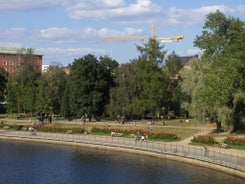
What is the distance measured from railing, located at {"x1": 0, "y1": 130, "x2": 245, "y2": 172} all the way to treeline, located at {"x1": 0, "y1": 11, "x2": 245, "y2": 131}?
10.4 metres

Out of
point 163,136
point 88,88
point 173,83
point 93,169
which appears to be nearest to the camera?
point 93,169

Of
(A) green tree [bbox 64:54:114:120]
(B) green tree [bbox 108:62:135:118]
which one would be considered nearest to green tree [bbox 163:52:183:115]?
(B) green tree [bbox 108:62:135:118]

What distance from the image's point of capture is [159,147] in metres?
63.0

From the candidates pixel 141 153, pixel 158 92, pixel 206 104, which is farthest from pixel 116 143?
pixel 158 92

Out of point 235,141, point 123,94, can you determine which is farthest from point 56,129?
point 235,141

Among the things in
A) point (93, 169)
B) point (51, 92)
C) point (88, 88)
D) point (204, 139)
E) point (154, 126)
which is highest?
point (88, 88)

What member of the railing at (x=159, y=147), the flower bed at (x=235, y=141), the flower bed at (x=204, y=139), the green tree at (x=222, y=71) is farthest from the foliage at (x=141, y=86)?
the flower bed at (x=235, y=141)

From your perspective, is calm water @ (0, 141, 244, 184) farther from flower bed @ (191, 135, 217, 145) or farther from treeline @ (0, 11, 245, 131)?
treeline @ (0, 11, 245, 131)

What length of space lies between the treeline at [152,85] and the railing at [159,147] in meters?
10.4

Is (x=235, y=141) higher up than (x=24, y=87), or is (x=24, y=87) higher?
(x=24, y=87)

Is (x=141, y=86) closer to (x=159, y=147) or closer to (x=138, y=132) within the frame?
(x=138, y=132)

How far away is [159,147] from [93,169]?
1113cm

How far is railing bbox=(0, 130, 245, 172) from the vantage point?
2025 inches

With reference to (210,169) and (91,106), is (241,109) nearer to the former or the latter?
(210,169)
